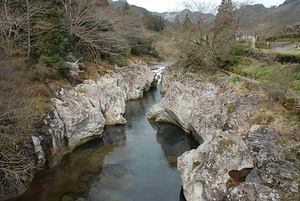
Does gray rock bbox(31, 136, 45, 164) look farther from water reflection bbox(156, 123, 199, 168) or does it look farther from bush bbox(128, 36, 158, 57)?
bush bbox(128, 36, 158, 57)

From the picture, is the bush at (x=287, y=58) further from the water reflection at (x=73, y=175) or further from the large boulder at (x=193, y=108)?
the water reflection at (x=73, y=175)

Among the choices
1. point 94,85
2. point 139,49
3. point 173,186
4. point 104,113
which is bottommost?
point 173,186

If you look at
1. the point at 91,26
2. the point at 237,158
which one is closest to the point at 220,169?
the point at 237,158

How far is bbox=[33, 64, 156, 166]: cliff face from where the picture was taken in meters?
17.2

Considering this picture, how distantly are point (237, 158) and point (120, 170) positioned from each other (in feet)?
27.3

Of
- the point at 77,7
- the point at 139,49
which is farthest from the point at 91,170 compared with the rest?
the point at 139,49

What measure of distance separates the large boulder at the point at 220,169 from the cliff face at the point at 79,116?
381 inches

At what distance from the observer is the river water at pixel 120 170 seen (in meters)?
14.3

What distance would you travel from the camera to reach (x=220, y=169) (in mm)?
11453

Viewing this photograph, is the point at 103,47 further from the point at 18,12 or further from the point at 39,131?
the point at 39,131

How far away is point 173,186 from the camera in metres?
15.2

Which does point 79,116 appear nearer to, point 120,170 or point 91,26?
point 120,170

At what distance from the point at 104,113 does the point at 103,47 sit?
33.9 ft

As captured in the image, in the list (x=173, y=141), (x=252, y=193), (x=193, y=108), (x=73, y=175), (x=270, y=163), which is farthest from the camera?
(x=193, y=108)
